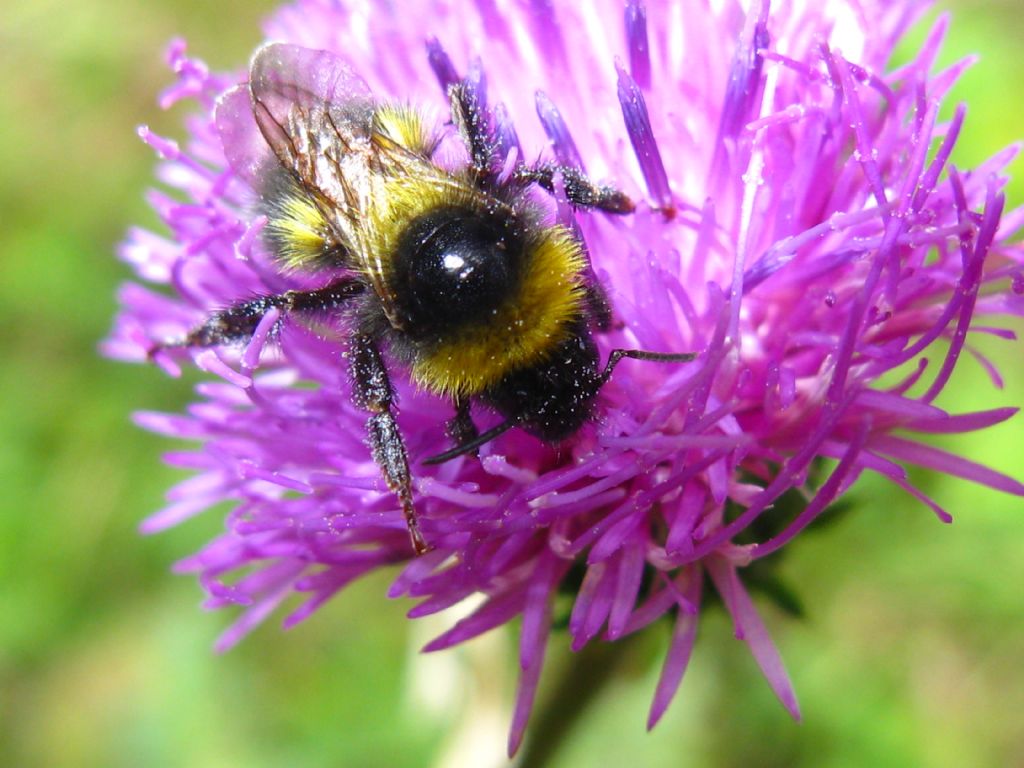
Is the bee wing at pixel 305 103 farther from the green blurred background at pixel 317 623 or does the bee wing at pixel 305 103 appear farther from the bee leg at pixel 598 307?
the green blurred background at pixel 317 623

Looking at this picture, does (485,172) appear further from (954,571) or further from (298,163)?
(954,571)

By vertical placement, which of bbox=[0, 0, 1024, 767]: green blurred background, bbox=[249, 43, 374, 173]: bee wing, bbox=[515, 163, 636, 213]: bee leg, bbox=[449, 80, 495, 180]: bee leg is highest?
bbox=[249, 43, 374, 173]: bee wing

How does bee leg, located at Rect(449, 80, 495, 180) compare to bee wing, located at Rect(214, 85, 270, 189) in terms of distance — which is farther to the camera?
bee wing, located at Rect(214, 85, 270, 189)

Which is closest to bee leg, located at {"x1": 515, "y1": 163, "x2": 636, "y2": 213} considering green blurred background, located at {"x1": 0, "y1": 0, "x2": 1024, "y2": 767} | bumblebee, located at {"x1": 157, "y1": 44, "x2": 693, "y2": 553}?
bumblebee, located at {"x1": 157, "y1": 44, "x2": 693, "y2": 553}

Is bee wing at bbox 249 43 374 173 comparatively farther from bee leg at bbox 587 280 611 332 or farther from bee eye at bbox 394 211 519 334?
bee leg at bbox 587 280 611 332

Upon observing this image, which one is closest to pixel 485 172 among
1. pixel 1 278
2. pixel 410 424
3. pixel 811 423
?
pixel 410 424

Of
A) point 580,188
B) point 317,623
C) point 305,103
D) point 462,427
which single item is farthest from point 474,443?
point 317,623
